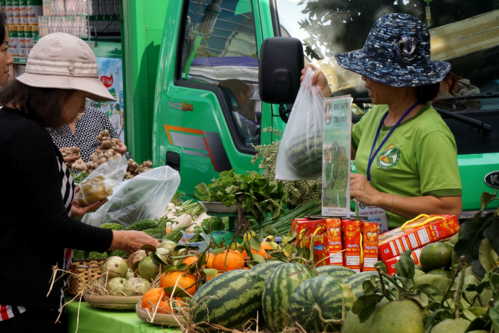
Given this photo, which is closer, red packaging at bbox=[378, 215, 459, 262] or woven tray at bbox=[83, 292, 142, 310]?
red packaging at bbox=[378, 215, 459, 262]

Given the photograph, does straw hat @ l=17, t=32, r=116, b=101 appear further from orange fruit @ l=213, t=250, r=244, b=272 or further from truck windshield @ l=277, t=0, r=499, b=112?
truck windshield @ l=277, t=0, r=499, b=112

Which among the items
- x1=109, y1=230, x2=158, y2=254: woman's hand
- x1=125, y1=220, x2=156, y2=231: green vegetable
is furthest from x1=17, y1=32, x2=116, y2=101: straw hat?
x1=125, y1=220, x2=156, y2=231: green vegetable

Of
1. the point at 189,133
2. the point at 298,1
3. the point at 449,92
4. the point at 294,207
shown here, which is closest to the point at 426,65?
the point at 449,92

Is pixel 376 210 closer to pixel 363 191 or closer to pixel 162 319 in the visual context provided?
pixel 363 191

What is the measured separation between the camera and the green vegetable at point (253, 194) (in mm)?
2906

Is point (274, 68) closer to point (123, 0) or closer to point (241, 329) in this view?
point (241, 329)

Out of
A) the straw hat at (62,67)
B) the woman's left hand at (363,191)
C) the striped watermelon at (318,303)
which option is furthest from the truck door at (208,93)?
the striped watermelon at (318,303)

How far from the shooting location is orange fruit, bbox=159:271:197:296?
76.1 inches

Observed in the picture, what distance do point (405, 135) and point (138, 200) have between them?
206 centimetres

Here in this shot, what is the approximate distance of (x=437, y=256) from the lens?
1.68 m

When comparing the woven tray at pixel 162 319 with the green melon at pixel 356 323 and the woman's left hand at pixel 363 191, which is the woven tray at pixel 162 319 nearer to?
the green melon at pixel 356 323

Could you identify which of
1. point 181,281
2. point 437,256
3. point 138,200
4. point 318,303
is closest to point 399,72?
point 437,256

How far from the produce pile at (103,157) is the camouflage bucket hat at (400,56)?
257 centimetres

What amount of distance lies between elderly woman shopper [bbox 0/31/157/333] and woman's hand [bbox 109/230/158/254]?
0.05m
